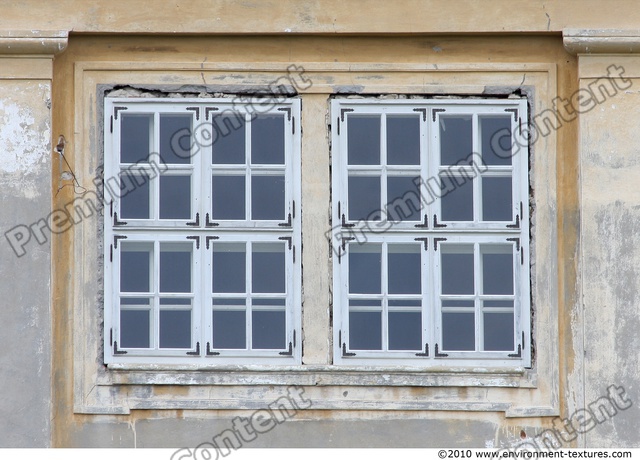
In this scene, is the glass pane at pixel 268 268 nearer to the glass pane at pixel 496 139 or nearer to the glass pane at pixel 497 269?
the glass pane at pixel 497 269

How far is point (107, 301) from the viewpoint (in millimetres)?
8938

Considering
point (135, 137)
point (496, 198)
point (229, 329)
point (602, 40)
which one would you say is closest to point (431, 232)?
point (496, 198)

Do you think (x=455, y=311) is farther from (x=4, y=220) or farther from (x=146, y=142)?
(x=4, y=220)

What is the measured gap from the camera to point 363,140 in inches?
358

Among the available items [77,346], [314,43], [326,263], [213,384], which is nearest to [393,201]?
[326,263]

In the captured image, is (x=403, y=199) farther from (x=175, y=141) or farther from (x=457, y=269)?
(x=175, y=141)

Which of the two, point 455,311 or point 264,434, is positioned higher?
point 455,311

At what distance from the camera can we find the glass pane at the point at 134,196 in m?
9.04

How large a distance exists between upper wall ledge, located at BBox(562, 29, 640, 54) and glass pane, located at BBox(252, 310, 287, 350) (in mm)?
2884

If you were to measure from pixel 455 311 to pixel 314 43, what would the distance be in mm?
2217

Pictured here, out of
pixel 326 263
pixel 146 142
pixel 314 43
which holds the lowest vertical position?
pixel 326 263

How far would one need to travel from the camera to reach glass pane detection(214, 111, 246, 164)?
9.07 meters

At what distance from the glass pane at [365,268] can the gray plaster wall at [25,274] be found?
2168 mm

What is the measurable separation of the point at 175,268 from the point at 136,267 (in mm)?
285
